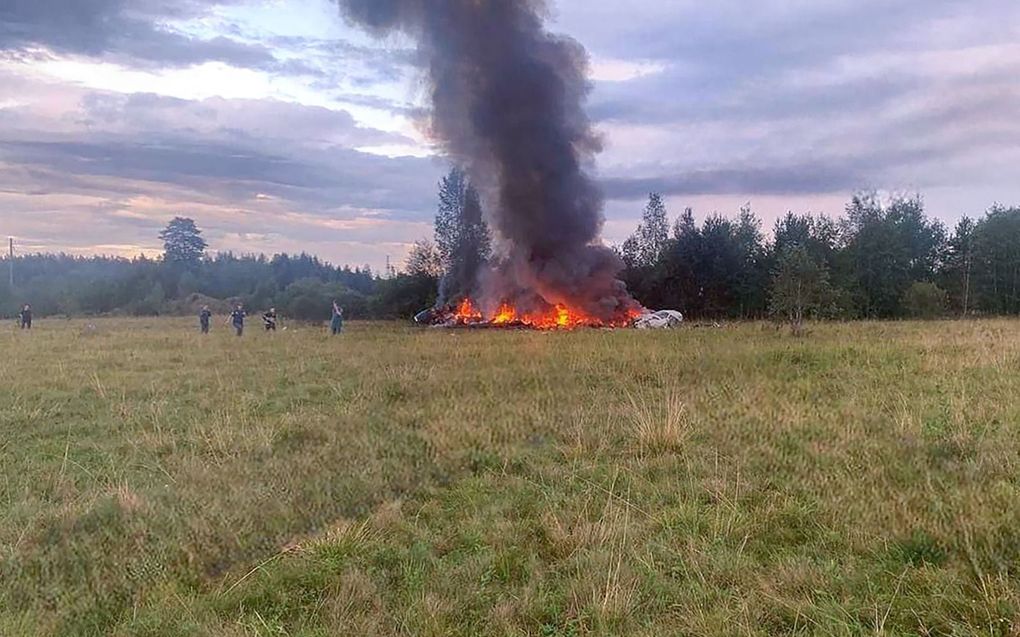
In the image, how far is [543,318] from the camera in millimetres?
42406

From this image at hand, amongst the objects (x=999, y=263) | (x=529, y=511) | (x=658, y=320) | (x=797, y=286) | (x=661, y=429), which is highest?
(x=999, y=263)

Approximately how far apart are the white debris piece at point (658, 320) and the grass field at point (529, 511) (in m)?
25.6

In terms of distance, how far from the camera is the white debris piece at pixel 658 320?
38.1 metres

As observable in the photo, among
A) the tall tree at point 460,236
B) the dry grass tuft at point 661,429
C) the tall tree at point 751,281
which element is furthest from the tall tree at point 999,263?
the dry grass tuft at point 661,429

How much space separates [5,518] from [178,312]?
69.9 meters

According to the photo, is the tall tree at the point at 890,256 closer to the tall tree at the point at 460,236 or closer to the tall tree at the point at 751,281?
the tall tree at the point at 751,281

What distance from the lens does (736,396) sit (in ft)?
35.7

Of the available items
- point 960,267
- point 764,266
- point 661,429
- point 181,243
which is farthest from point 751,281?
point 181,243

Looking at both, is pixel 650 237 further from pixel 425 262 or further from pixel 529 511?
pixel 529 511

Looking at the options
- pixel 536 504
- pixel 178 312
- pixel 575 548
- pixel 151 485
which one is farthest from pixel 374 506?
pixel 178 312

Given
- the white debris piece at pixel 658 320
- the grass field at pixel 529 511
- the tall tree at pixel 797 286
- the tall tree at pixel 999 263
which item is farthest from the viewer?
the tall tree at pixel 999 263

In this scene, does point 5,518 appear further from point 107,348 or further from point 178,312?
point 178,312

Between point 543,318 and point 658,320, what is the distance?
285 inches

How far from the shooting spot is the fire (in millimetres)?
40969
